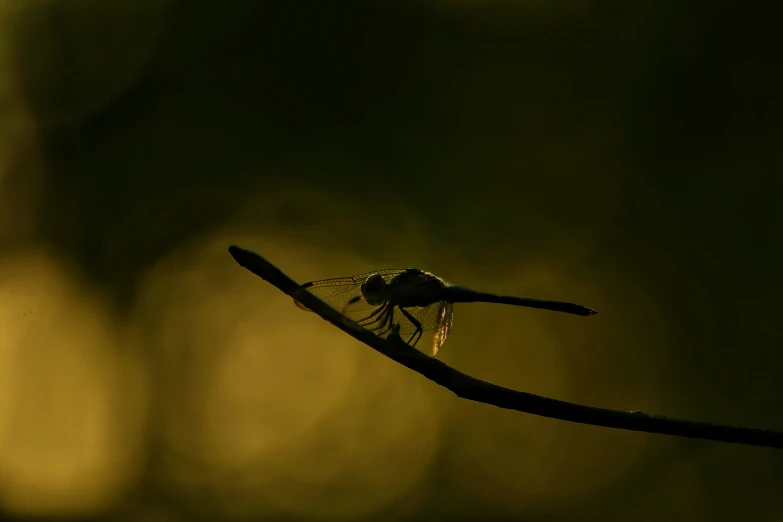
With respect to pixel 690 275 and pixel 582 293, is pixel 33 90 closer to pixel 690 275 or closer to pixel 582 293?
pixel 582 293

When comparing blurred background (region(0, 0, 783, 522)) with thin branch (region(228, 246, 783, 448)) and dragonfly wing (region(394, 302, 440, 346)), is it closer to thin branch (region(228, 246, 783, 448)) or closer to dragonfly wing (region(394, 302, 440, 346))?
dragonfly wing (region(394, 302, 440, 346))

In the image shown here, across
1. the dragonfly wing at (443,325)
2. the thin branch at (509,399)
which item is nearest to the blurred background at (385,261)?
the dragonfly wing at (443,325)

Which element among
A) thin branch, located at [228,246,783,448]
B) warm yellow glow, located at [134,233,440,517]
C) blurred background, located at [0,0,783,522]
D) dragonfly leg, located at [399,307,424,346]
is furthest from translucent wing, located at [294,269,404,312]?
warm yellow glow, located at [134,233,440,517]

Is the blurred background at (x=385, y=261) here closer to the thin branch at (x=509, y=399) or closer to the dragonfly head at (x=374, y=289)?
the dragonfly head at (x=374, y=289)

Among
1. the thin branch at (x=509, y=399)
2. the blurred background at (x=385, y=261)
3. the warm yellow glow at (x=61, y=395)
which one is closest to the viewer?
the thin branch at (x=509, y=399)

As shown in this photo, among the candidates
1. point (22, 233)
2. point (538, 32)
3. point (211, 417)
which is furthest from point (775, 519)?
point (22, 233)

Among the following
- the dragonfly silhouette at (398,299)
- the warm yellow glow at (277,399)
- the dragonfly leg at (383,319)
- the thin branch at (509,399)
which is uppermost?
the warm yellow glow at (277,399)
